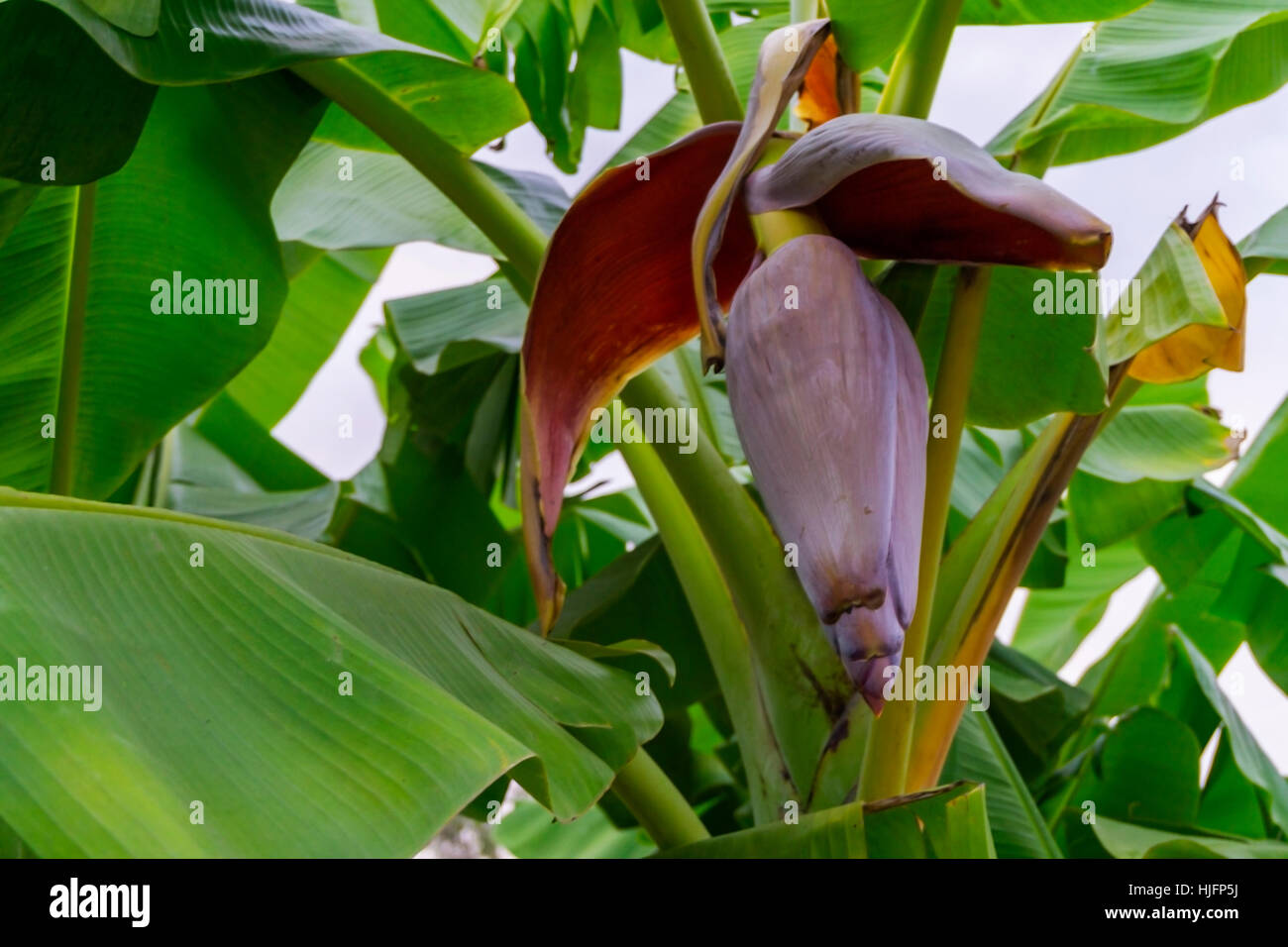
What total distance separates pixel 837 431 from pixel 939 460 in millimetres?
243

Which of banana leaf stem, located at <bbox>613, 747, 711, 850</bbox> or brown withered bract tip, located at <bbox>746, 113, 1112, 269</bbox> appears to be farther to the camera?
banana leaf stem, located at <bbox>613, 747, 711, 850</bbox>

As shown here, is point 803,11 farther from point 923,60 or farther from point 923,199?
point 923,199

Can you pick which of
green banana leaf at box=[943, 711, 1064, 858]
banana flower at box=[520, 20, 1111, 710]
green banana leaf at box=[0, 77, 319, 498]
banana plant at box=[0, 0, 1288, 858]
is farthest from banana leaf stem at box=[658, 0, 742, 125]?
green banana leaf at box=[943, 711, 1064, 858]

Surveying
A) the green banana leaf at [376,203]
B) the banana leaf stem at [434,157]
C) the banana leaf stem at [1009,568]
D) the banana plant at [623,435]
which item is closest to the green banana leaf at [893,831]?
the banana plant at [623,435]

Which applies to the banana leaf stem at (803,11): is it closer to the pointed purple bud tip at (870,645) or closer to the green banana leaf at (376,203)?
the green banana leaf at (376,203)

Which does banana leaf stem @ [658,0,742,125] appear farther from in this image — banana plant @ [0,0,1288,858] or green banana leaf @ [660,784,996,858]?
green banana leaf @ [660,784,996,858]

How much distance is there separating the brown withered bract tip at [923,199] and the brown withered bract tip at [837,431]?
4 cm

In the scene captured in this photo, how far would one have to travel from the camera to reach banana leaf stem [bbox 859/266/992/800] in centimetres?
58

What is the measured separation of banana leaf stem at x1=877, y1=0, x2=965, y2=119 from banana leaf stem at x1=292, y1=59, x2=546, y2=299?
24cm

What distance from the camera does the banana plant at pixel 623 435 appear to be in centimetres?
41

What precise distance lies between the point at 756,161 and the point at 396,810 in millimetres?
326

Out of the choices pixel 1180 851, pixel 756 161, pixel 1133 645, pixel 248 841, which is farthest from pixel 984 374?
pixel 1133 645

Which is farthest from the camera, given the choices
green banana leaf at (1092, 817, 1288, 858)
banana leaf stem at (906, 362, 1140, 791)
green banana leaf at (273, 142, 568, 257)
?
green banana leaf at (273, 142, 568, 257)
